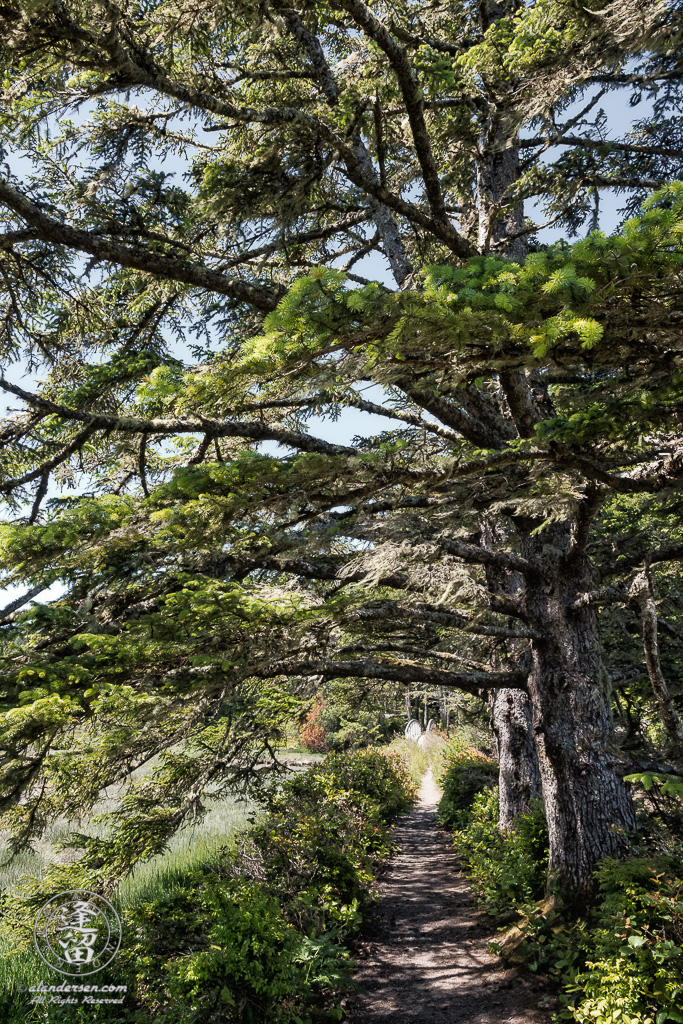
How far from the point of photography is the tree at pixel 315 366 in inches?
110

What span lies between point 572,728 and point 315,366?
17.1 feet

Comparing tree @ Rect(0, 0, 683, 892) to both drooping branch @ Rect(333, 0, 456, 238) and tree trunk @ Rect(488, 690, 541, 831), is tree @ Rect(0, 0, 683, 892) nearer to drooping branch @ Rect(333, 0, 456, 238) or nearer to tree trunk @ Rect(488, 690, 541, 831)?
drooping branch @ Rect(333, 0, 456, 238)

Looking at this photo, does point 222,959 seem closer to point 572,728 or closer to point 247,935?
point 247,935

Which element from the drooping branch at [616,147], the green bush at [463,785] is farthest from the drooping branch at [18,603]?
the green bush at [463,785]

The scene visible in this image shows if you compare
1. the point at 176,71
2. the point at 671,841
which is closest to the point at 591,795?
the point at 671,841

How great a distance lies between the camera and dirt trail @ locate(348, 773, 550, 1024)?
18.1 ft

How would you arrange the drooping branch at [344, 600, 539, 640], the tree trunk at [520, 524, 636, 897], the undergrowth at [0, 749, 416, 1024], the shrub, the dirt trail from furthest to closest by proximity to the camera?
the shrub → the tree trunk at [520, 524, 636, 897] → the dirt trail → the drooping branch at [344, 600, 539, 640] → the undergrowth at [0, 749, 416, 1024]

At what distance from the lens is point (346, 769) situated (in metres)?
13.2

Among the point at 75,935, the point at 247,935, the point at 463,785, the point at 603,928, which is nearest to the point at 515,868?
the point at 603,928

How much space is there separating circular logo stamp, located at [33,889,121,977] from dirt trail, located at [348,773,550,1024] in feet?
8.46

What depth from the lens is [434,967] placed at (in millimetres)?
6723

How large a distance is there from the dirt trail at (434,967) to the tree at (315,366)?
1.35 m

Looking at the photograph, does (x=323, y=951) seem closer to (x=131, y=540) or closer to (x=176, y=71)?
(x=131, y=540)

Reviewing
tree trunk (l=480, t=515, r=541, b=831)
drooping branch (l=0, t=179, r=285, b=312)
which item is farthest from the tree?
tree trunk (l=480, t=515, r=541, b=831)
